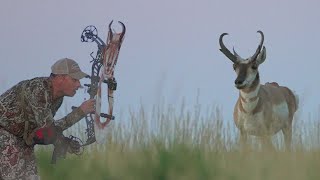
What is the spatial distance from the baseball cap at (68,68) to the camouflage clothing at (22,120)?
14cm

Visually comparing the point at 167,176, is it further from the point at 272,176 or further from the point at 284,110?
the point at 284,110

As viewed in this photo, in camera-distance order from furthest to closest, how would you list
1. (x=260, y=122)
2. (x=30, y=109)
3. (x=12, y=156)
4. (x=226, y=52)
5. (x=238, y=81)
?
(x=226, y=52), (x=260, y=122), (x=238, y=81), (x=12, y=156), (x=30, y=109)

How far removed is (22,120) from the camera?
18.2 ft

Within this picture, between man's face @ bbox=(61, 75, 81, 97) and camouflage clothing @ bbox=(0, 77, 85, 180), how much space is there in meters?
0.13

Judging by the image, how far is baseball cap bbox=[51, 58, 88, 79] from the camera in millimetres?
5375

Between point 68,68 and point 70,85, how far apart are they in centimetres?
14

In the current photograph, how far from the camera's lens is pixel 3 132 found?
5.61 m

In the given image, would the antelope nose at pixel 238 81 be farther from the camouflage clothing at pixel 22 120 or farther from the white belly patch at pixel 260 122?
the camouflage clothing at pixel 22 120

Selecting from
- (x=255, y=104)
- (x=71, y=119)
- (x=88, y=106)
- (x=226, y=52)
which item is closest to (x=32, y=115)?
(x=71, y=119)

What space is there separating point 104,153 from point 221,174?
63.8 inches

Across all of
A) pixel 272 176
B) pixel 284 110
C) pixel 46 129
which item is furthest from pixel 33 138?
pixel 284 110

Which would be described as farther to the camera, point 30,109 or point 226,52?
point 226,52

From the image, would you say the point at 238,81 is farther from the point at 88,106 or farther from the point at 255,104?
the point at 88,106

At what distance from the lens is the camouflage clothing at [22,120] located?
17.9 ft
